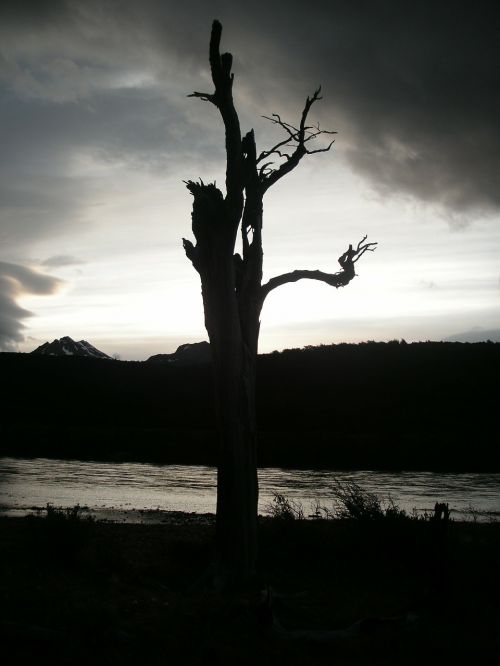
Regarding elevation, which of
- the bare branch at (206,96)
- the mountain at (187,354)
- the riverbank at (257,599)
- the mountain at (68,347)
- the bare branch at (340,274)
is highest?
the mountain at (68,347)

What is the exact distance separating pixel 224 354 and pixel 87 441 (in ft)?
142

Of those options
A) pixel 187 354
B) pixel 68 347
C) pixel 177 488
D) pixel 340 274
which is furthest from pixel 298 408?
pixel 68 347

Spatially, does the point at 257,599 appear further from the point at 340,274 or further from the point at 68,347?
the point at 68,347

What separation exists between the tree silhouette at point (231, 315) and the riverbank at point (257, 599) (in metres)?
0.67

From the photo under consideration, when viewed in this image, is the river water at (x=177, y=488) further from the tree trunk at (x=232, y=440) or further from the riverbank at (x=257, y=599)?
the tree trunk at (x=232, y=440)

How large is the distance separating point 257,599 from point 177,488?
19.3 metres

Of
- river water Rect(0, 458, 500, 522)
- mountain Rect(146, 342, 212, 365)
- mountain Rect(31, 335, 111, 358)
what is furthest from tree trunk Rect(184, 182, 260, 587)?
mountain Rect(31, 335, 111, 358)

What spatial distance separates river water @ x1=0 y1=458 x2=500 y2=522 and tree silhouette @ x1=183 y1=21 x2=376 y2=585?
6.96 meters

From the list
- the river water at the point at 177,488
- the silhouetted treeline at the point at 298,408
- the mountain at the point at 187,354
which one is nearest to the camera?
the river water at the point at 177,488

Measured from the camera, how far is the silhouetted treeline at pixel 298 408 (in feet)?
145

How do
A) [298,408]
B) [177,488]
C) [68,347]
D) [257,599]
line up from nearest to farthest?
[257,599]
[177,488]
[298,408]
[68,347]

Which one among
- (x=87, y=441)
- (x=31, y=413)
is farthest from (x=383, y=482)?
(x=31, y=413)

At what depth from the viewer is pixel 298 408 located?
56969 mm

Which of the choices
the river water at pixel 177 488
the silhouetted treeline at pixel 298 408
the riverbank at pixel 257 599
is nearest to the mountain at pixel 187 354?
the silhouetted treeline at pixel 298 408
